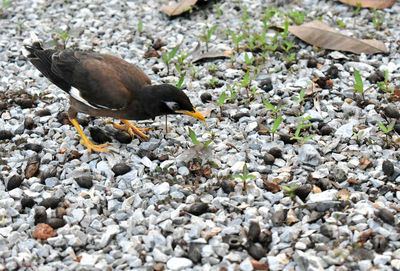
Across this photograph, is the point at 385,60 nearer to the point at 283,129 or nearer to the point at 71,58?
the point at 283,129

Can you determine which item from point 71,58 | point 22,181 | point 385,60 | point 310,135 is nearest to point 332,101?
point 310,135

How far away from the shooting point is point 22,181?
4.26 m

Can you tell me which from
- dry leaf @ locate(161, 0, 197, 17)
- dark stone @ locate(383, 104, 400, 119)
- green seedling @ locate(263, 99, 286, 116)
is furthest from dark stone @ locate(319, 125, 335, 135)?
dry leaf @ locate(161, 0, 197, 17)

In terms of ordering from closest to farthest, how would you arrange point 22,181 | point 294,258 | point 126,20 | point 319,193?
point 294,258 → point 319,193 → point 22,181 → point 126,20

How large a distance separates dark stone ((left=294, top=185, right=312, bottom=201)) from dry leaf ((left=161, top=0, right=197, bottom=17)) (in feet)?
11.8

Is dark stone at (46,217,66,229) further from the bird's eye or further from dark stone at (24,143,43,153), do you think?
the bird's eye

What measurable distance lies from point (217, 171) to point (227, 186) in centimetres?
28

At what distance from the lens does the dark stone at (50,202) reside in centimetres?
394

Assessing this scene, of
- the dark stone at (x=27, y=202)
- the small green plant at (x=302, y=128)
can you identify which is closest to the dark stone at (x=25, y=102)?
the dark stone at (x=27, y=202)

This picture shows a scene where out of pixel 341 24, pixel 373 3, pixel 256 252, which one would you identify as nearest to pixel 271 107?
pixel 256 252

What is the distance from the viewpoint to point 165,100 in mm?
4477

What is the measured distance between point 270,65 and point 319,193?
2.20m

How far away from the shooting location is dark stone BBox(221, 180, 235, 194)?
4035mm

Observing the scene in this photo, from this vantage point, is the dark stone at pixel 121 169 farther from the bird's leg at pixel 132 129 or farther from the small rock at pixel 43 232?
the small rock at pixel 43 232
